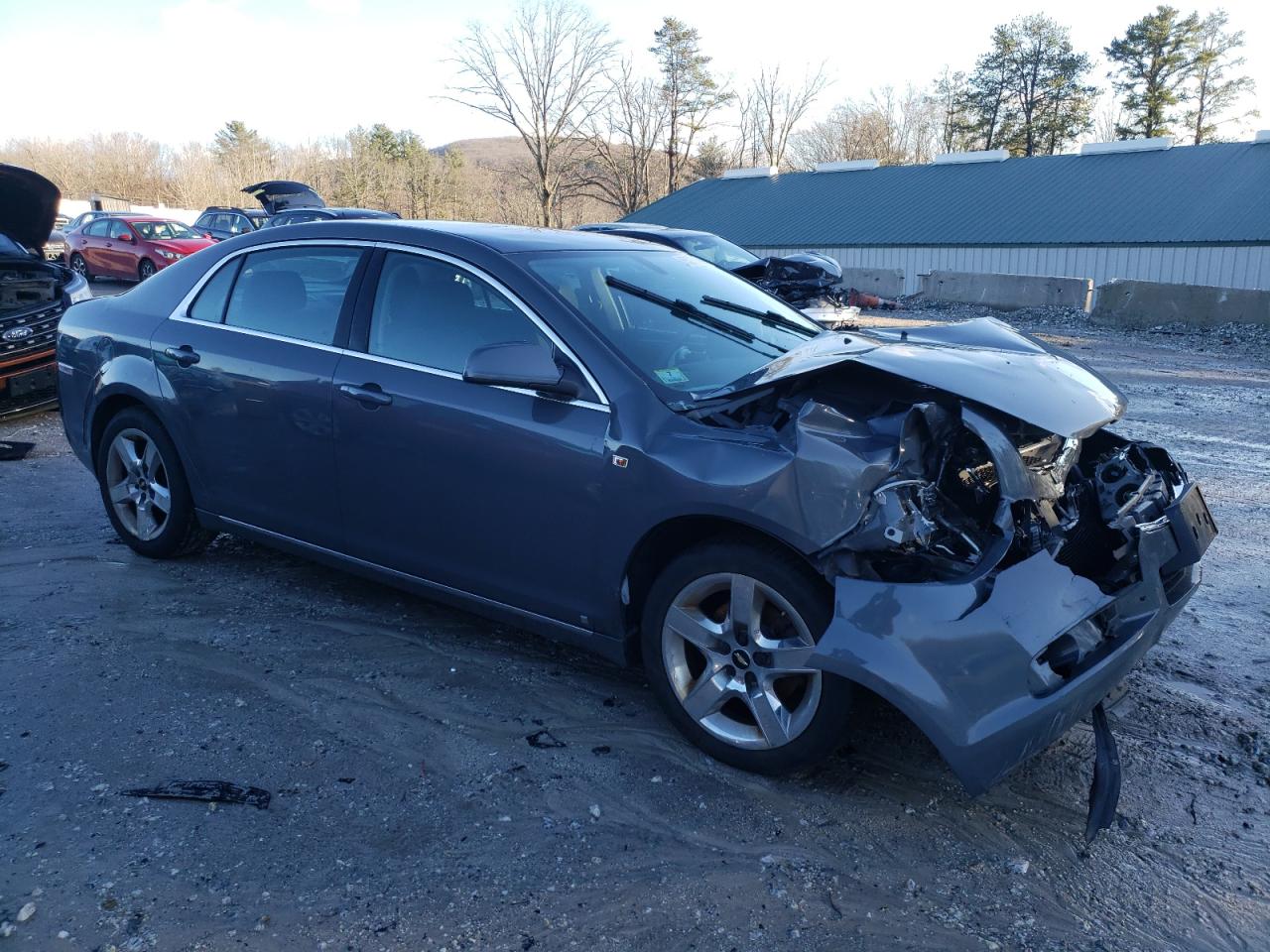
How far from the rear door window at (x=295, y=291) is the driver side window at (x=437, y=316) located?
26cm

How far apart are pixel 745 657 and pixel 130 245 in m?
23.5

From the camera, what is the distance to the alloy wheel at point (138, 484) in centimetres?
508

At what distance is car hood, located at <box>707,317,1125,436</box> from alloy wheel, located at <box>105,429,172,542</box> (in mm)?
3187

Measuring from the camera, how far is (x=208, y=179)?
5725cm

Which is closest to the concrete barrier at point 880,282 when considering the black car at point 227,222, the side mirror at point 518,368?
the black car at point 227,222

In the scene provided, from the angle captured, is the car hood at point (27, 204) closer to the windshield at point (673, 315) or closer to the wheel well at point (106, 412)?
the wheel well at point (106, 412)

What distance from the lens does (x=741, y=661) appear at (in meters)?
3.19

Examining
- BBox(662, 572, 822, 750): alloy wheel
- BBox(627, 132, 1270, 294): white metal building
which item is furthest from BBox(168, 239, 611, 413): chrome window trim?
BBox(627, 132, 1270, 294): white metal building

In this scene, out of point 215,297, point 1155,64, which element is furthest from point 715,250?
point 1155,64

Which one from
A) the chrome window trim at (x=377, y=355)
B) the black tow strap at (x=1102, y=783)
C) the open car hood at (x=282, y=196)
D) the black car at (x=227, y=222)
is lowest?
the black tow strap at (x=1102, y=783)

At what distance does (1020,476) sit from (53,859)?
9.86ft

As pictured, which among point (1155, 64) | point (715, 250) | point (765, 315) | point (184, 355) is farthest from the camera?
point (1155, 64)

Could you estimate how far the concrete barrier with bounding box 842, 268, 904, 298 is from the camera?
23.5m

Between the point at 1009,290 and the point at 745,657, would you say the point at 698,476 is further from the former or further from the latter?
the point at 1009,290
